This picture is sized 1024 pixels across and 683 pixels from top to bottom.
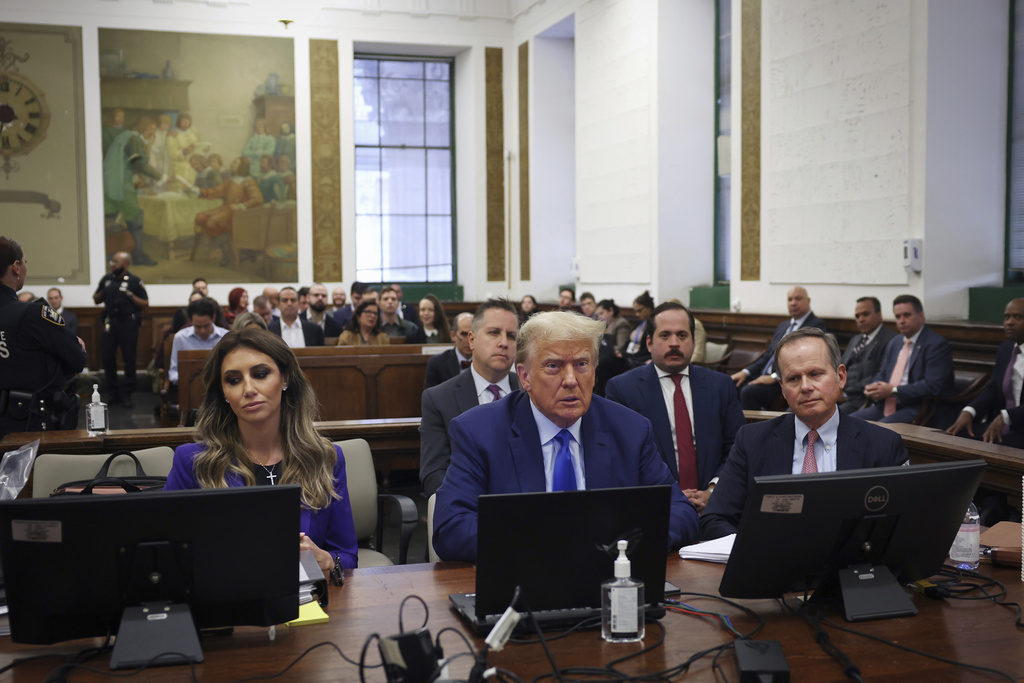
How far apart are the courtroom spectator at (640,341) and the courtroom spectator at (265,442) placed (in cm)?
677

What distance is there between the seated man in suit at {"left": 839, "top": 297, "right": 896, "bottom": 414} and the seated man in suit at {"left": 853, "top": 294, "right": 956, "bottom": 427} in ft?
0.61

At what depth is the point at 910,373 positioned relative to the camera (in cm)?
689

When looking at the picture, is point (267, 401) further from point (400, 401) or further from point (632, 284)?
point (632, 284)

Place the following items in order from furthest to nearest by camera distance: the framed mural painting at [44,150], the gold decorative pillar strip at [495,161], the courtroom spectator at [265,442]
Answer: the gold decorative pillar strip at [495,161] < the framed mural painting at [44,150] < the courtroom spectator at [265,442]

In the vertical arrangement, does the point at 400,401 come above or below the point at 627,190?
below

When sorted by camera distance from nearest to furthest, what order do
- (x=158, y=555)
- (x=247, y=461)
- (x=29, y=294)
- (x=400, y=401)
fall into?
(x=158, y=555) → (x=247, y=461) → (x=400, y=401) → (x=29, y=294)

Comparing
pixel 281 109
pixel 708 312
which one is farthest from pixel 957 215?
pixel 281 109

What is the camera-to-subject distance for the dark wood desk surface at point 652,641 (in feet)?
6.00

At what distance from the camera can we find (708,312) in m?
10.5

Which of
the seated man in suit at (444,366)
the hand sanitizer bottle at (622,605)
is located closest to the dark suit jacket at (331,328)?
the seated man in suit at (444,366)

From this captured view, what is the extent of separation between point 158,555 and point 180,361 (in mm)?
5450

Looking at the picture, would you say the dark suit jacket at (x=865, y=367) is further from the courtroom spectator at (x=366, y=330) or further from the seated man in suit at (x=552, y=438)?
the seated man in suit at (x=552, y=438)

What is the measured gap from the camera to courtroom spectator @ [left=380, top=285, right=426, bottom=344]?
371 inches

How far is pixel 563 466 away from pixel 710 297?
8830 millimetres
